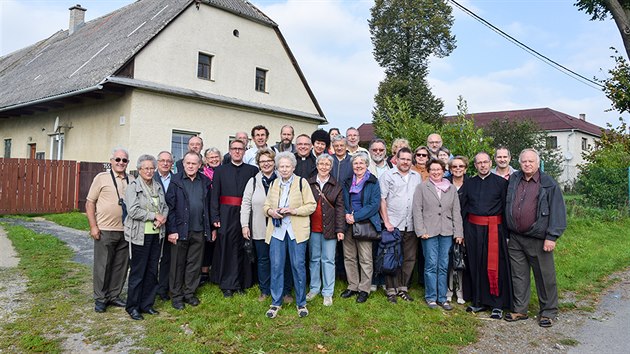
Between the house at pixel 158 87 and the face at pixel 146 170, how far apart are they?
30.6ft

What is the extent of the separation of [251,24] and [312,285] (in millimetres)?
14452

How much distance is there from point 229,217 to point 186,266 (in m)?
0.75

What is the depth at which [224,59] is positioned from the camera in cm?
1642

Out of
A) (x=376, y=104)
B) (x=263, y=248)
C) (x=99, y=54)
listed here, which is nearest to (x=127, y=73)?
(x=99, y=54)

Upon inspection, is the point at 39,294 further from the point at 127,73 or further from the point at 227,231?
the point at 127,73

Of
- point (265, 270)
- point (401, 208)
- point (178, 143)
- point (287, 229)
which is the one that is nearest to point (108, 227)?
point (265, 270)

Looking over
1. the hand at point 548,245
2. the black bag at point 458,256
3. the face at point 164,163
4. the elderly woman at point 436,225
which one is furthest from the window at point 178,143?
the hand at point 548,245

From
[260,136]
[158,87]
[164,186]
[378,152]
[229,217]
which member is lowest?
[229,217]

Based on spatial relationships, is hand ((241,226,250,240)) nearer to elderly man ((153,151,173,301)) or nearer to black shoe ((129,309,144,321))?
elderly man ((153,151,173,301))

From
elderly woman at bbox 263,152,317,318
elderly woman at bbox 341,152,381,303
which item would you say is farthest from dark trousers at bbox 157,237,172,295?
elderly woman at bbox 341,152,381,303

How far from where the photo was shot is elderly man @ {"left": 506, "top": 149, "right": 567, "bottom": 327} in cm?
466

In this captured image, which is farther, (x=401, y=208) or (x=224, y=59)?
(x=224, y=59)

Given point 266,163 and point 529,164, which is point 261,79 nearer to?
point 266,163

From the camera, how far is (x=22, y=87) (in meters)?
17.6
